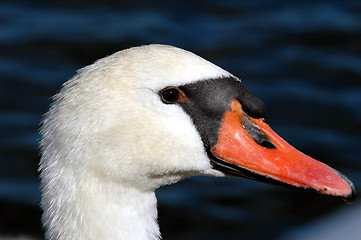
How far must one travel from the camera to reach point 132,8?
9227 millimetres

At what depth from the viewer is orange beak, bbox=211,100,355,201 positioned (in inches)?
137

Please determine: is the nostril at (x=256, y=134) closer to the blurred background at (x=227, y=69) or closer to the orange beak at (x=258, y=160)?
the orange beak at (x=258, y=160)

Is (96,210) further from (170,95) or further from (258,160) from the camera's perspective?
(258,160)

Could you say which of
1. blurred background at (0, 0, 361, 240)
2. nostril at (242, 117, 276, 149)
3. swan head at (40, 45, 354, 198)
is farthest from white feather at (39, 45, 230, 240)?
blurred background at (0, 0, 361, 240)

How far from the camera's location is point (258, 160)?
3510 mm

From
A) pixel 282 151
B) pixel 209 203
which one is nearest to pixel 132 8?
pixel 209 203

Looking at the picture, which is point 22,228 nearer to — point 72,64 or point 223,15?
point 72,64

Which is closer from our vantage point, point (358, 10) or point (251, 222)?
point (251, 222)

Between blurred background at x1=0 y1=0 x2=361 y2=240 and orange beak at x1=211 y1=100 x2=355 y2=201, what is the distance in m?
3.05

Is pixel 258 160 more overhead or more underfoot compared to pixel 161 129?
more underfoot

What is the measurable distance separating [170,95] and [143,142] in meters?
→ 0.25

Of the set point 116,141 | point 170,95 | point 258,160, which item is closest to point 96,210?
point 116,141

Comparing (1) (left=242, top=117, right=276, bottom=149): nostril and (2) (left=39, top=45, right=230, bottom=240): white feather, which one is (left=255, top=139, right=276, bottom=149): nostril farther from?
(2) (left=39, top=45, right=230, bottom=240): white feather

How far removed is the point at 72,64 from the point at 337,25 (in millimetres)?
3198
